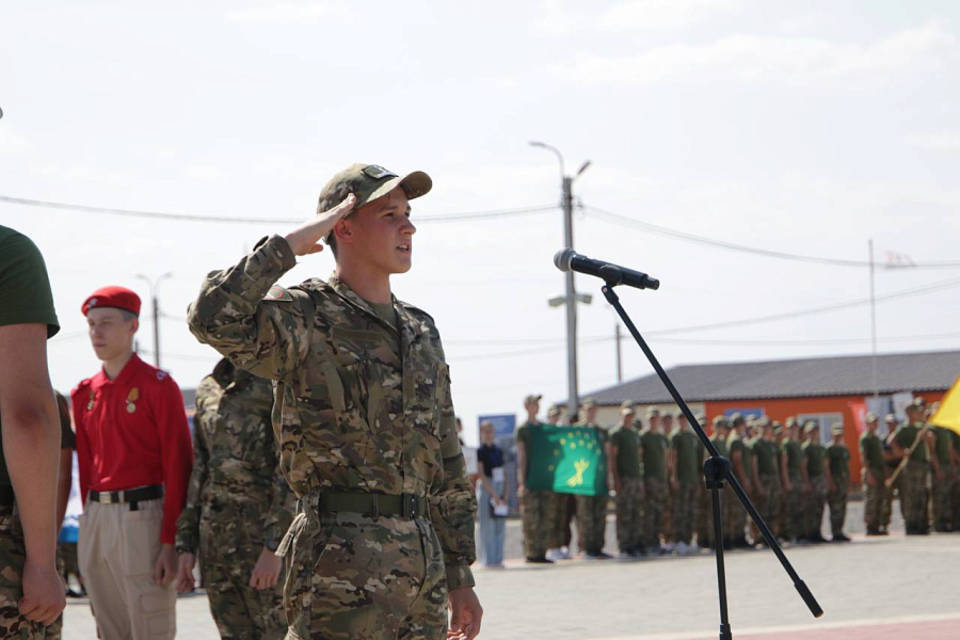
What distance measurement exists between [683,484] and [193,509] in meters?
15.5

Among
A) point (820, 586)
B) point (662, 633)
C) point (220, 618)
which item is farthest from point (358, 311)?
point (820, 586)

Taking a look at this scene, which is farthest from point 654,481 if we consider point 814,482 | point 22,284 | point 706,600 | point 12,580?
point 22,284

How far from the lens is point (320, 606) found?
13.7 feet

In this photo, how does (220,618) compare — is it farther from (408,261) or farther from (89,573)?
(408,261)

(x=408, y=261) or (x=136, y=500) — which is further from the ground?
(x=408, y=261)

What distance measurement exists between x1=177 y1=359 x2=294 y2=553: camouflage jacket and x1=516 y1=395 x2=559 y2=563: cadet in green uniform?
1278cm

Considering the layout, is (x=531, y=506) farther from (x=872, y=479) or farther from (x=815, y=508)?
(x=872, y=479)

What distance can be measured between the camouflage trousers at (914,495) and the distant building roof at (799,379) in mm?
27748

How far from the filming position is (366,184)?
4.49m

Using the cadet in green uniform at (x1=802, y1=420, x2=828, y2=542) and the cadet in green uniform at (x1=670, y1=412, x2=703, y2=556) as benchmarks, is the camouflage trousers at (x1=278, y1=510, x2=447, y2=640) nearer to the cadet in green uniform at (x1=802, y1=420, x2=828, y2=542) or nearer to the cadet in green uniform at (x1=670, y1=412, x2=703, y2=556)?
the cadet in green uniform at (x1=670, y1=412, x2=703, y2=556)

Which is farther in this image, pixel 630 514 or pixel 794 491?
pixel 794 491

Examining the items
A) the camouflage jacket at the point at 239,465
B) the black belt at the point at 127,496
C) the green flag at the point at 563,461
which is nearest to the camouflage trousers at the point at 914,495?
the green flag at the point at 563,461

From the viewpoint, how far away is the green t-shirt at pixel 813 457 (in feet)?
79.8

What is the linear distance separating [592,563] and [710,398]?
3774 cm
